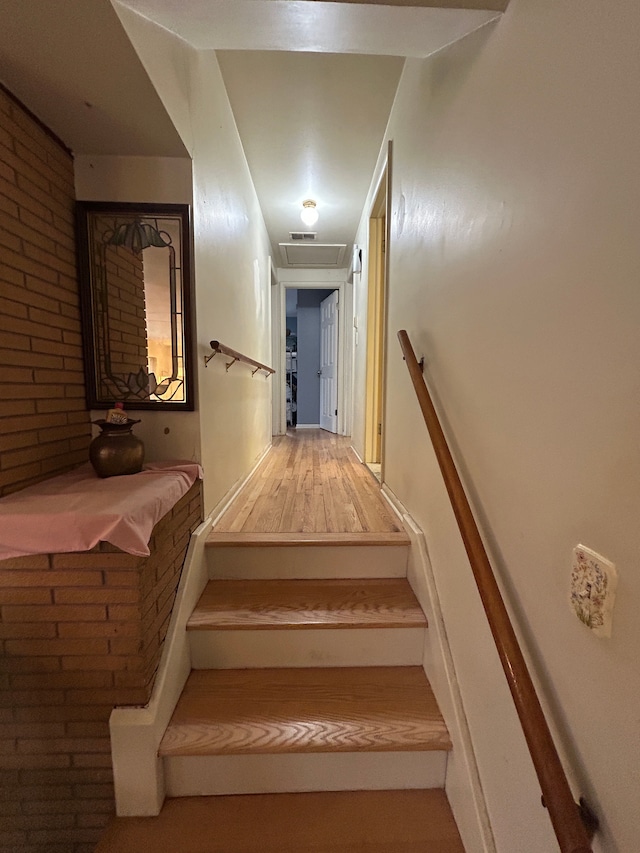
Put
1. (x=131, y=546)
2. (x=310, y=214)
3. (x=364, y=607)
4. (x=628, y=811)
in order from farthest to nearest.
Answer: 1. (x=310, y=214)
2. (x=364, y=607)
3. (x=131, y=546)
4. (x=628, y=811)

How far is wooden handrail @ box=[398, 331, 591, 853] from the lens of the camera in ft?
1.88

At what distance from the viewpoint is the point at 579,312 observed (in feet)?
2.07

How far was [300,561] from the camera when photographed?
1.56 metres

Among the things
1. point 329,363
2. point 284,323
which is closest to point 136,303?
point 284,323

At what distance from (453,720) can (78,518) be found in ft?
4.02

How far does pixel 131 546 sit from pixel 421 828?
3.74ft

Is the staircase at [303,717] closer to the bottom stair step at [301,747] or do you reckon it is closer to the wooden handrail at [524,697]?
the bottom stair step at [301,747]

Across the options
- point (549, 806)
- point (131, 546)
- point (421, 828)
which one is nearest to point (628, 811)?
point (549, 806)

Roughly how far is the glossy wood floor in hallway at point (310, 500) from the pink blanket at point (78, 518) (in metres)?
0.64

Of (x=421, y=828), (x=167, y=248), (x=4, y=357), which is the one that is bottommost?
(x=421, y=828)

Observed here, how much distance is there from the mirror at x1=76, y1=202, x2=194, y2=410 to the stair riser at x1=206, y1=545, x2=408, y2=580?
0.69 m

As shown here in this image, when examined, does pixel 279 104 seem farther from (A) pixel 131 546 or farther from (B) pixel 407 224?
(A) pixel 131 546

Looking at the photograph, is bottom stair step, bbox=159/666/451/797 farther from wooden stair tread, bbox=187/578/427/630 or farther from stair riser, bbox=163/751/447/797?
wooden stair tread, bbox=187/578/427/630

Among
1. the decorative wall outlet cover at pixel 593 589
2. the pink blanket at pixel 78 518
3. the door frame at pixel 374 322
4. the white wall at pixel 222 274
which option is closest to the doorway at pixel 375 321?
the door frame at pixel 374 322
